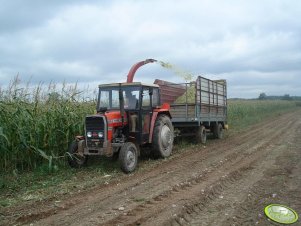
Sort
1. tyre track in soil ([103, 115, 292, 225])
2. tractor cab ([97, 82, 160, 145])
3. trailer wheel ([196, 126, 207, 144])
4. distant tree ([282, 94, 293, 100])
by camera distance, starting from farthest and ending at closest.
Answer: distant tree ([282, 94, 293, 100]) < trailer wheel ([196, 126, 207, 144]) < tractor cab ([97, 82, 160, 145]) < tyre track in soil ([103, 115, 292, 225])

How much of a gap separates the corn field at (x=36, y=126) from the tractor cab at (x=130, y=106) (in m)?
1.04

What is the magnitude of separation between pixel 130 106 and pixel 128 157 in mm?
1452

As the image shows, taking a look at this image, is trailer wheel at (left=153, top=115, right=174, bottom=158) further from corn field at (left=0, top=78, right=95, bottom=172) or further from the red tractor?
corn field at (left=0, top=78, right=95, bottom=172)

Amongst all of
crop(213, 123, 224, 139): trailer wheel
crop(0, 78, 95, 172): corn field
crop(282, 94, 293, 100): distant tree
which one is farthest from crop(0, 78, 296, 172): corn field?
crop(282, 94, 293, 100): distant tree

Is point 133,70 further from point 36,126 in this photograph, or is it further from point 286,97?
point 286,97

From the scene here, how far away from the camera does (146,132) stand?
29.7 ft

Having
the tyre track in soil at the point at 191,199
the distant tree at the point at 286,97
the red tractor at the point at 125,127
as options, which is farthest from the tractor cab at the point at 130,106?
the distant tree at the point at 286,97

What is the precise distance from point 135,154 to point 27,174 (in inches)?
100

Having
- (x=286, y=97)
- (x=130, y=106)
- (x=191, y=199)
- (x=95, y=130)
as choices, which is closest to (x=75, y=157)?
(x=95, y=130)

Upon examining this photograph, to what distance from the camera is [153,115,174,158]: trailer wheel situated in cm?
940

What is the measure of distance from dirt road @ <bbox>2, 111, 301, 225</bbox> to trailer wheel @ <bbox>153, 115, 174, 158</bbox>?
397 millimetres

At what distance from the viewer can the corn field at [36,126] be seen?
780 centimetres

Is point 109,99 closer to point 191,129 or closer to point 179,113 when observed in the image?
point 179,113

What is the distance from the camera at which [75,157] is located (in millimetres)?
8320
